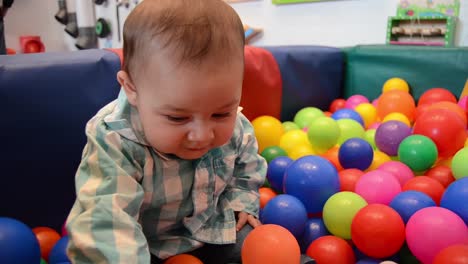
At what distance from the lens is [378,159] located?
48.6 inches

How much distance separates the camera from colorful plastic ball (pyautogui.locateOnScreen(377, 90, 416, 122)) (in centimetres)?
146

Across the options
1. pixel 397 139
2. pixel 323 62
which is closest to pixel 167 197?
pixel 397 139

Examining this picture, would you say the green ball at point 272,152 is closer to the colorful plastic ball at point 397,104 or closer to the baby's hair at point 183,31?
the colorful plastic ball at point 397,104

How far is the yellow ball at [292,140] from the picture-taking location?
54.5 inches

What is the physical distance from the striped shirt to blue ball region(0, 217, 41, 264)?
0.59 ft

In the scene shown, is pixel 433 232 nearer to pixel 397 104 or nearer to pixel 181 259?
pixel 181 259

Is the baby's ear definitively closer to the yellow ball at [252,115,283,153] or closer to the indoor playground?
the indoor playground

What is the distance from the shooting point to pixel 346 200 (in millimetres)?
929

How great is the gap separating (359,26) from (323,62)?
34 cm

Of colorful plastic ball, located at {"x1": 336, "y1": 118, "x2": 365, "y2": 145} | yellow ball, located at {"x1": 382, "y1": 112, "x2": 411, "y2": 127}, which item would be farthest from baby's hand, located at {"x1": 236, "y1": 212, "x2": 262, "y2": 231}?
yellow ball, located at {"x1": 382, "y1": 112, "x2": 411, "y2": 127}

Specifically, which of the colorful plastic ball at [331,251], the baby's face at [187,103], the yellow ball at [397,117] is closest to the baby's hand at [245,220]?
the colorful plastic ball at [331,251]

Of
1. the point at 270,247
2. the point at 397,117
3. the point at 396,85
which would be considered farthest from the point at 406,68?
the point at 270,247

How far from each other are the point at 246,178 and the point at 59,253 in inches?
16.9

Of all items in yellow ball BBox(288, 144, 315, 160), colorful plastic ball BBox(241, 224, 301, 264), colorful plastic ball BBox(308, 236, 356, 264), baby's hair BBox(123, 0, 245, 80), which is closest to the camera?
baby's hair BBox(123, 0, 245, 80)
